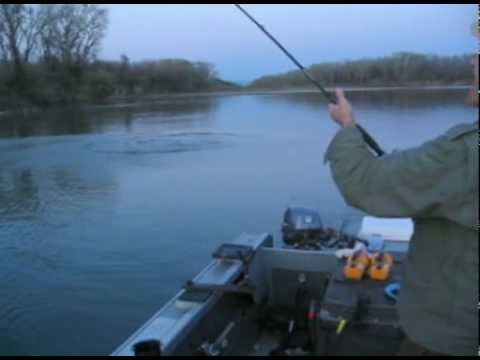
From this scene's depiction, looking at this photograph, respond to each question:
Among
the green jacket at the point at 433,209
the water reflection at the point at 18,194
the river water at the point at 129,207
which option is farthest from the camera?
the water reflection at the point at 18,194

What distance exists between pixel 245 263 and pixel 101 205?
598cm

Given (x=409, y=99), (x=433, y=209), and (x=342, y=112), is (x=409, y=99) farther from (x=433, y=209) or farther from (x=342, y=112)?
(x=433, y=209)

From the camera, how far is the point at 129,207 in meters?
8.20

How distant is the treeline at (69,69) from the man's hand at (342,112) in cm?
2640

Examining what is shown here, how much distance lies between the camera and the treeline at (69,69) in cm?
2855

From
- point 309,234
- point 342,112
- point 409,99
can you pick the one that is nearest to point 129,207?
point 309,234

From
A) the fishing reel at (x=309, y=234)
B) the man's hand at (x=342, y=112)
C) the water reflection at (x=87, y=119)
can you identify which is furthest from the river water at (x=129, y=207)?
the man's hand at (x=342, y=112)

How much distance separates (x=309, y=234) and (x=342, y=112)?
2.58 meters

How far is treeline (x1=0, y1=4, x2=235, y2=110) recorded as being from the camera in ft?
93.7

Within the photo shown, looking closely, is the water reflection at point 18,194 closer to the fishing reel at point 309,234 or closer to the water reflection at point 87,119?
the fishing reel at point 309,234

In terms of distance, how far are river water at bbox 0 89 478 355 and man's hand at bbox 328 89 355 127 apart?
3.02 meters

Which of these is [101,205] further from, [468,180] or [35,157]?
[468,180]

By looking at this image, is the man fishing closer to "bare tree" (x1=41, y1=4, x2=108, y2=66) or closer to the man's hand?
the man's hand

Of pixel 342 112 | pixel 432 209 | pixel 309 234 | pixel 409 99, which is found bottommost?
pixel 409 99
